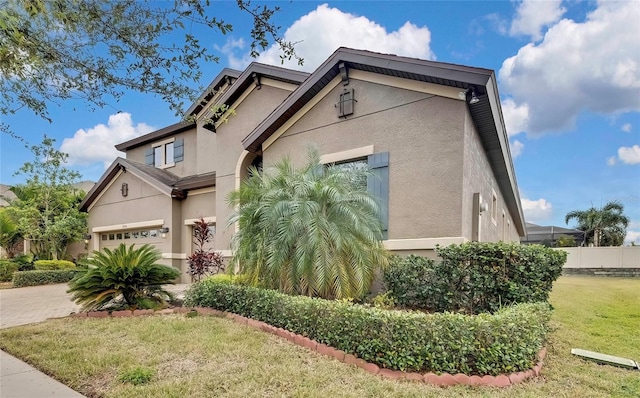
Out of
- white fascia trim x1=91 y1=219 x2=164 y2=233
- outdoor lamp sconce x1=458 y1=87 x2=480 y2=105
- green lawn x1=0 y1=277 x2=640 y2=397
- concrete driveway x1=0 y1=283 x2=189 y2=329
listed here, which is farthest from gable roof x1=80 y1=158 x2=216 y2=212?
outdoor lamp sconce x1=458 y1=87 x2=480 y2=105

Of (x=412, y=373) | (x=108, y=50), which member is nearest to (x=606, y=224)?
(x=412, y=373)

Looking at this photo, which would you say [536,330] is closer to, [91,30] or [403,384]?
[403,384]

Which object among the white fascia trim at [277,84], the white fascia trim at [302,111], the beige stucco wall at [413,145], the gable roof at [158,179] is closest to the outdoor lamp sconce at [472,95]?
the beige stucco wall at [413,145]

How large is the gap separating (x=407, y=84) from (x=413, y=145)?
62.5 inches

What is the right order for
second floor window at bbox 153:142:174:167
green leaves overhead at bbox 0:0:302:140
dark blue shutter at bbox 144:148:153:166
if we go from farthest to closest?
dark blue shutter at bbox 144:148:153:166 < second floor window at bbox 153:142:174:167 < green leaves overhead at bbox 0:0:302:140

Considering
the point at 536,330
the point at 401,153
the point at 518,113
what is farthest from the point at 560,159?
the point at 536,330

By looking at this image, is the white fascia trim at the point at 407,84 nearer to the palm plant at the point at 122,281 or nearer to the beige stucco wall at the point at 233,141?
the beige stucco wall at the point at 233,141

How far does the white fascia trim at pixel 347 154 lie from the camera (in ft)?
31.8

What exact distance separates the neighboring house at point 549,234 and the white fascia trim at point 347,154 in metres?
31.9

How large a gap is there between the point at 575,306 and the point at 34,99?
42.9ft

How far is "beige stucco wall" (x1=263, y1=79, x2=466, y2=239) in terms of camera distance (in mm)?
8344

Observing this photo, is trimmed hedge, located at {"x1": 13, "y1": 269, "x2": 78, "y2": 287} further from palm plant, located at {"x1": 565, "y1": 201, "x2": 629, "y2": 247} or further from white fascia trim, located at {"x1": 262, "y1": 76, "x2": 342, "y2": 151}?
palm plant, located at {"x1": 565, "y1": 201, "x2": 629, "y2": 247}

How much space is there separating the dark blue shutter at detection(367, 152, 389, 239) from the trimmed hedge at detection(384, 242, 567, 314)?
1.57 metres

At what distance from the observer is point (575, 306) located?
983 cm
